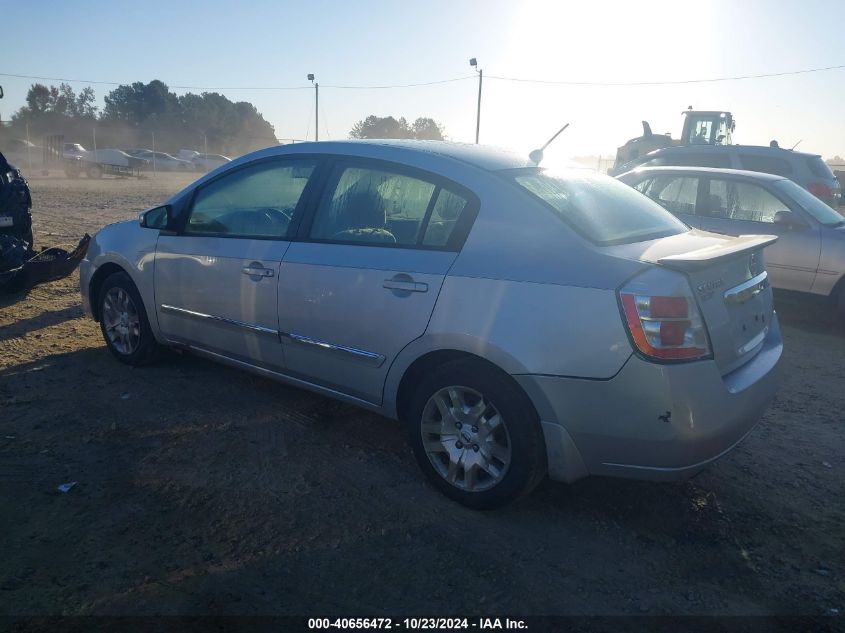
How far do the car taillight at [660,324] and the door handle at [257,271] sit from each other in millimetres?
2054

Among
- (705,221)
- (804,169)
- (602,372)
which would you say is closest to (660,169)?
(705,221)

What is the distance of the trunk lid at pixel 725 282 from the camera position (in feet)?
9.38

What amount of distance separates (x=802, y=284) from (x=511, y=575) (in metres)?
5.64

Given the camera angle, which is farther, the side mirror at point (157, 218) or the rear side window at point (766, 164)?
the rear side window at point (766, 164)

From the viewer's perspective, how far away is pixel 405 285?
3.30 meters

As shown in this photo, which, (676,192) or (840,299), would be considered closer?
(840,299)

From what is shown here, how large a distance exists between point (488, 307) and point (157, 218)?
2.73 metres

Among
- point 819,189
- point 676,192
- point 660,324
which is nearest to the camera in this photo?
point 660,324

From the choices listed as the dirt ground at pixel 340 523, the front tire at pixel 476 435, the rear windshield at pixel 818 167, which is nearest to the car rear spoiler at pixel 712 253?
the front tire at pixel 476 435

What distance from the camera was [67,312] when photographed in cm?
660

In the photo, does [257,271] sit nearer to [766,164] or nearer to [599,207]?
[599,207]

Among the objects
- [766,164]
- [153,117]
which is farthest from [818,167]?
[153,117]

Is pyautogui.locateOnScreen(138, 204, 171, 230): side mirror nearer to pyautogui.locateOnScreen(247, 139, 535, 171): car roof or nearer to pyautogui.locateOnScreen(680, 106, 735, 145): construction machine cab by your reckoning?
pyautogui.locateOnScreen(247, 139, 535, 171): car roof

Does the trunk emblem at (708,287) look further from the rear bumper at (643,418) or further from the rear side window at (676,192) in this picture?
the rear side window at (676,192)
